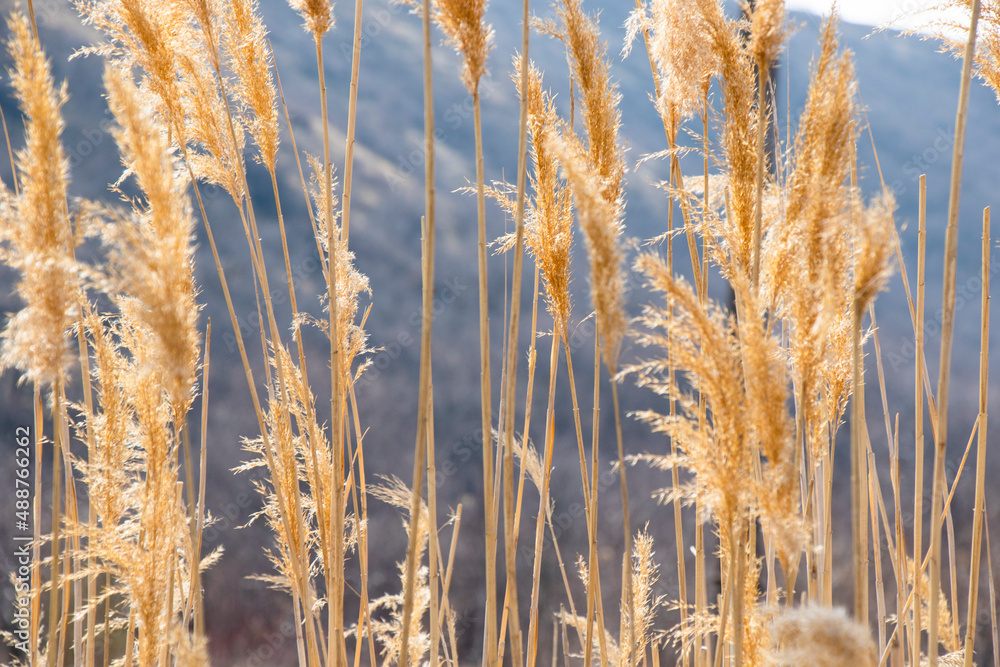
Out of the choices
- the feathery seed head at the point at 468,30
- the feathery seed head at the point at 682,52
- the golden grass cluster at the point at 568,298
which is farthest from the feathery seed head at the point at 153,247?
the feathery seed head at the point at 682,52

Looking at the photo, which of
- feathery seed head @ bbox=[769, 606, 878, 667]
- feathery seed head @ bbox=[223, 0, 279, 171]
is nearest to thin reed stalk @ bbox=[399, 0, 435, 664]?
feathery seed head @ bbox=[769, 606, 878, 667]

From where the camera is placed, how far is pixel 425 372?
2.52 ft

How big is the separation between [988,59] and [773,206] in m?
0.40

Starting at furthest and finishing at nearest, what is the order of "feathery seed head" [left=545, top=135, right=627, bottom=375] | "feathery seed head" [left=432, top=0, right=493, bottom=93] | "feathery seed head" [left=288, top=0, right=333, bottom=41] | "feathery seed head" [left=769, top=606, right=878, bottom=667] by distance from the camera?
"feathery seed head" [left=288, top=0, right=333, bottom=41], "feathery seed head" [left=432, top=0, right=493, bottom=93], "feathery seed head" [left=545, top=135, right=627, bottom=375], "feathery seed head" [left=769, top=606, right=878, bottom=667]

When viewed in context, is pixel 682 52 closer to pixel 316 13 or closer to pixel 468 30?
pixel 468 30

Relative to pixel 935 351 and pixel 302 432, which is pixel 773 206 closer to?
pixel 302 432

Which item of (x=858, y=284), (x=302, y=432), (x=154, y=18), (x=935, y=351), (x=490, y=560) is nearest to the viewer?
(x=858, y=284)

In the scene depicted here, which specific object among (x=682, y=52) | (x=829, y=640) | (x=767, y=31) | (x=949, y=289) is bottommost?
(x=829, y=640)

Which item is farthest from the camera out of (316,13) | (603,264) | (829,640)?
(316,13)

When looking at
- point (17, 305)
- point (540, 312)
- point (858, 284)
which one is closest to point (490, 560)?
point (858, 284)

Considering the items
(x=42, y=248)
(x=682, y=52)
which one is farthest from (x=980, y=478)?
(x=42, y=248)

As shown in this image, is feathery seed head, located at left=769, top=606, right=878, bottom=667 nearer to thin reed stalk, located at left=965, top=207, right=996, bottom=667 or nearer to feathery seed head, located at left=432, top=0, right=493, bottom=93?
thin reed stalk, located at left=965, top=207, right=996, bottom=667

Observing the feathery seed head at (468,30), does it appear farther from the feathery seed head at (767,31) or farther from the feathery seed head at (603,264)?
the feathery seed head at (767,31)

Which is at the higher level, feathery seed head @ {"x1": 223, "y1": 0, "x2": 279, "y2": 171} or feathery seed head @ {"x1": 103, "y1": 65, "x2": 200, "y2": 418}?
feathery seed head @ {"x1": 223, "y1": 0, "x2": 279, "y2": 171}
